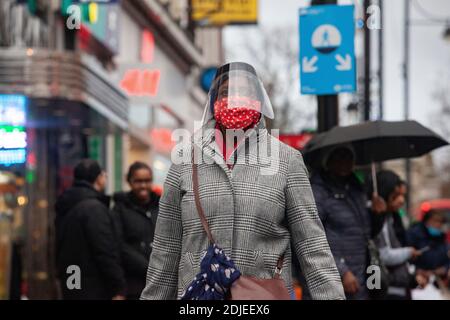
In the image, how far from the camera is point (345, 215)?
7926 millimetres

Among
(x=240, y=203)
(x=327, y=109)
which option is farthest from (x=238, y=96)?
(x=327, y=109)

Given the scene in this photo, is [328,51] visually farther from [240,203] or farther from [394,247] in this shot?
[240,203]

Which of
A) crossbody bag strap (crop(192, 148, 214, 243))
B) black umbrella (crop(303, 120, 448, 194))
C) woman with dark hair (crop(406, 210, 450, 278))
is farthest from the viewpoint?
woman with dark hair (crop(406, 210, 450, 278))

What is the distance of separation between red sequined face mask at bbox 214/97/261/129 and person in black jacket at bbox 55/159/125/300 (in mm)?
4170

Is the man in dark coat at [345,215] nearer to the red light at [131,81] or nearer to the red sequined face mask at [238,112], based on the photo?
the red sequined face mask at [238,112]

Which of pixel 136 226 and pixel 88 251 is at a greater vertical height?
pixel 136 226

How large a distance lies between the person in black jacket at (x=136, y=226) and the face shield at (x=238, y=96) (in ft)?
14.3

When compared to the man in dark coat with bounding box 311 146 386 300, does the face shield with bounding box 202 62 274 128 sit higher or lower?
higher

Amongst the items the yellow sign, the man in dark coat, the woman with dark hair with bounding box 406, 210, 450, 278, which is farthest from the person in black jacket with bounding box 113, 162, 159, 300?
the yellow sign

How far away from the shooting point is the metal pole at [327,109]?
1020 centimetres

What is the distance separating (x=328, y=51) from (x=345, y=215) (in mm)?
2336

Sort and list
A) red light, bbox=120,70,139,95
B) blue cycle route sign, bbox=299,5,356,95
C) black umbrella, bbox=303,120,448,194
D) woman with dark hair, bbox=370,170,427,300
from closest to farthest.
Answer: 1. black umbrella, bbox=303,120,448,194
2. woman with dark hair, bbox=370,170,427,300
3. blue cycle route sign, bbox=299,5,356,95
4. red light, bbox=120,70,139,95

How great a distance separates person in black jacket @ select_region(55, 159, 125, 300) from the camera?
8719mm

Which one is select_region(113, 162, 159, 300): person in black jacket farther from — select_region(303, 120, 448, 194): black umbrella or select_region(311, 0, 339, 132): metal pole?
select_region(311, 0, 339, 132): metal pole
